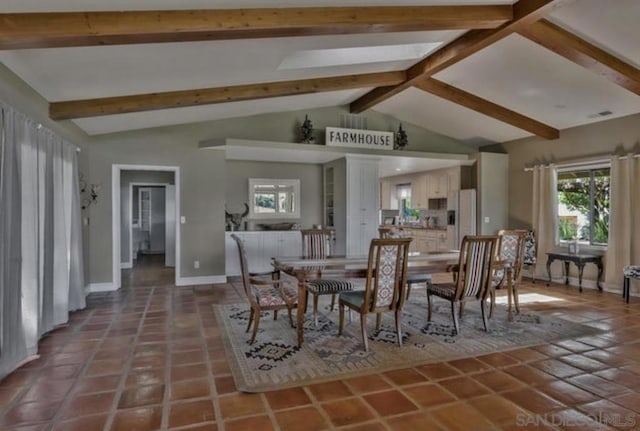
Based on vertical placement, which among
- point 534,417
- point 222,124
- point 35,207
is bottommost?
point 534,417

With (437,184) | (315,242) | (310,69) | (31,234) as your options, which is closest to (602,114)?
(437,184)

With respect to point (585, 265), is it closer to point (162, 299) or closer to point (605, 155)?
point (605, 155)

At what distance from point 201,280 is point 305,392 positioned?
13.7ft

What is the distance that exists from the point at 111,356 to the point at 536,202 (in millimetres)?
6885

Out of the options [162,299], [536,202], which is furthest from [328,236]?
[536,202]

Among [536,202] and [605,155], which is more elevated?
[605,155]

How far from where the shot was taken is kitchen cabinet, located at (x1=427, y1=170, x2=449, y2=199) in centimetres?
850

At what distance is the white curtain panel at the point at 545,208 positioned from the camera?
6543mm

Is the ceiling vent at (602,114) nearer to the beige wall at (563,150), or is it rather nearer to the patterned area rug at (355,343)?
the beige wall at (563,150)

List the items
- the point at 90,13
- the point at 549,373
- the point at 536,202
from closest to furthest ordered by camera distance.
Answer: the point at 90,13
the point at 549,373
the point at 536,202

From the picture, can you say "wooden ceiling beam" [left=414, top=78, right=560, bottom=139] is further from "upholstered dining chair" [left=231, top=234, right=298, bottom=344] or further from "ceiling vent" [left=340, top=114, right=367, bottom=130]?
"upholstered dining chair" [left=231, top=234, right=298, bottom=344]

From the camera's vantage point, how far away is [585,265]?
20.1ft

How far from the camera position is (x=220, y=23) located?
107 inches

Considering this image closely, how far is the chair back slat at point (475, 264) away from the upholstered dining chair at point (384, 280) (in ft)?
2.28
